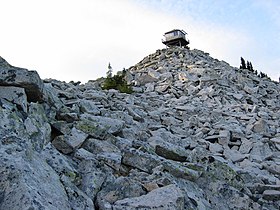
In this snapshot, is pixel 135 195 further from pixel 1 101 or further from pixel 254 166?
pixel 254 166

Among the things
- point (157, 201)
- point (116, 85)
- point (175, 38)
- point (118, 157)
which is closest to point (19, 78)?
point (118, 157)

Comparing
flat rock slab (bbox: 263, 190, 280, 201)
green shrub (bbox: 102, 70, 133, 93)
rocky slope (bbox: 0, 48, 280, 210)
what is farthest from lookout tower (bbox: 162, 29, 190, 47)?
flat rock slab (bbox: 263, 190, 280, 201)

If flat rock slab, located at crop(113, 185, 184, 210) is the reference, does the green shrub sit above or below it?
above

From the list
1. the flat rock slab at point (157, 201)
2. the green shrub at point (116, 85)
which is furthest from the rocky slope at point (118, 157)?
the green shrub at point (116, 85)

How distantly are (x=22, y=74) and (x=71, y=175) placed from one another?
10.5ft

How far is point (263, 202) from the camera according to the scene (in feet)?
27.6

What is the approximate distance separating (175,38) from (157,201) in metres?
43.8

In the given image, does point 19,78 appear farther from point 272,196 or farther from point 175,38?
point 175,38

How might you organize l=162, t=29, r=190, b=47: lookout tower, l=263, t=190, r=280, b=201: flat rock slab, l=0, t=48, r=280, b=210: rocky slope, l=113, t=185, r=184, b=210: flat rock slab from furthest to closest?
l=162, t=29, r=190, b=47: lookout tower → l=263, t=190, r=280, b=201: flat rock slab → l=113, t=185, r=184, b=210: flat rock slab → l=0, t=48, r=280, b=210: rocky slope

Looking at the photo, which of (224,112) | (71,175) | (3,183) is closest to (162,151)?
(71,175)

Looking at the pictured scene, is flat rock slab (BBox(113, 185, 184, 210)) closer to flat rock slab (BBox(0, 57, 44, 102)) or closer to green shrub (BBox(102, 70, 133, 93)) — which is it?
flat rock slab (BBox(0, 57, 44, 102))

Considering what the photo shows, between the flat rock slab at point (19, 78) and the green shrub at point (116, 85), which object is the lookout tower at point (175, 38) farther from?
the flat rock slab at point (19, 78)

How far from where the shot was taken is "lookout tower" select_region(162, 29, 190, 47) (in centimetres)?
4806

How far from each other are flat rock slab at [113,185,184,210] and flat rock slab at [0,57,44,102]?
13.3ft
